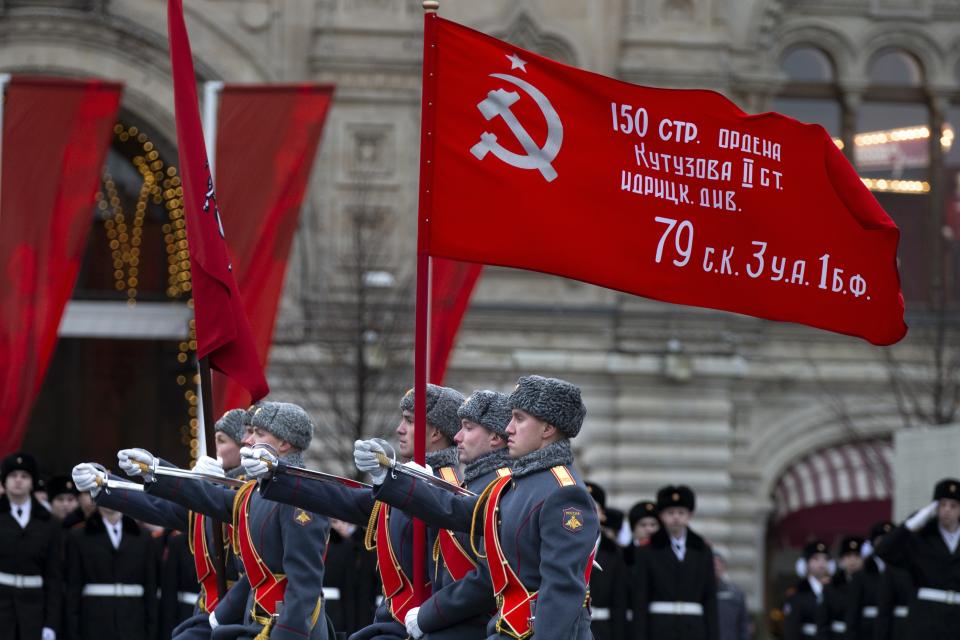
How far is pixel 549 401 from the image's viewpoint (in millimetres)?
8461

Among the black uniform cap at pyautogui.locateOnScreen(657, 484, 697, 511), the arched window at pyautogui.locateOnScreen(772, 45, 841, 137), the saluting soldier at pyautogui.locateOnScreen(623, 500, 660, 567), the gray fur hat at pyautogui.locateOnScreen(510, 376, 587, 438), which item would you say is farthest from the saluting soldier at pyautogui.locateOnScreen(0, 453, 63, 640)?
the arched window at pyautogui.locateOnScreen(772, 45, 841, 137)

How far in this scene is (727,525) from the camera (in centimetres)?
2875

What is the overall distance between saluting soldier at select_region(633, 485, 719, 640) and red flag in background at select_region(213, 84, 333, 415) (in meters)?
3.61

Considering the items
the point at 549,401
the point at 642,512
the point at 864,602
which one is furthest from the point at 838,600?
the point at 549,401

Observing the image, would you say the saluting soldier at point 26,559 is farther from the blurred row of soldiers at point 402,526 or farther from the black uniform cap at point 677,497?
the black uniform cap at point 677,497

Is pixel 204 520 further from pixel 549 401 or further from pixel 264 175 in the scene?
pixel 264 175

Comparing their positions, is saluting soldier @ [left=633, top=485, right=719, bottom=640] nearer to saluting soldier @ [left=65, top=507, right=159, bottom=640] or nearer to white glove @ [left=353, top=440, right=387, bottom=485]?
saluting soldier @ [left=65, top=507, right=159, bottom=640]

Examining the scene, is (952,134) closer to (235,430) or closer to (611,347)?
(611,347)

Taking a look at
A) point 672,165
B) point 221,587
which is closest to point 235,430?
point 221,587

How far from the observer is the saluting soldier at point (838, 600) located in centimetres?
2019

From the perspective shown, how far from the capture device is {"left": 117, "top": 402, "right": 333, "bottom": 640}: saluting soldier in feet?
32.7

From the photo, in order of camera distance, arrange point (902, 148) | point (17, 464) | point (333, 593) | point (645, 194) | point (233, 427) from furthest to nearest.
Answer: point (902, 148) → point (333, 593) → point (17, 464) → point (233, 427) → point (645, 194)

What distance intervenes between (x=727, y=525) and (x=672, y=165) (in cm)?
1925

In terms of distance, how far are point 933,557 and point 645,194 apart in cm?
637
